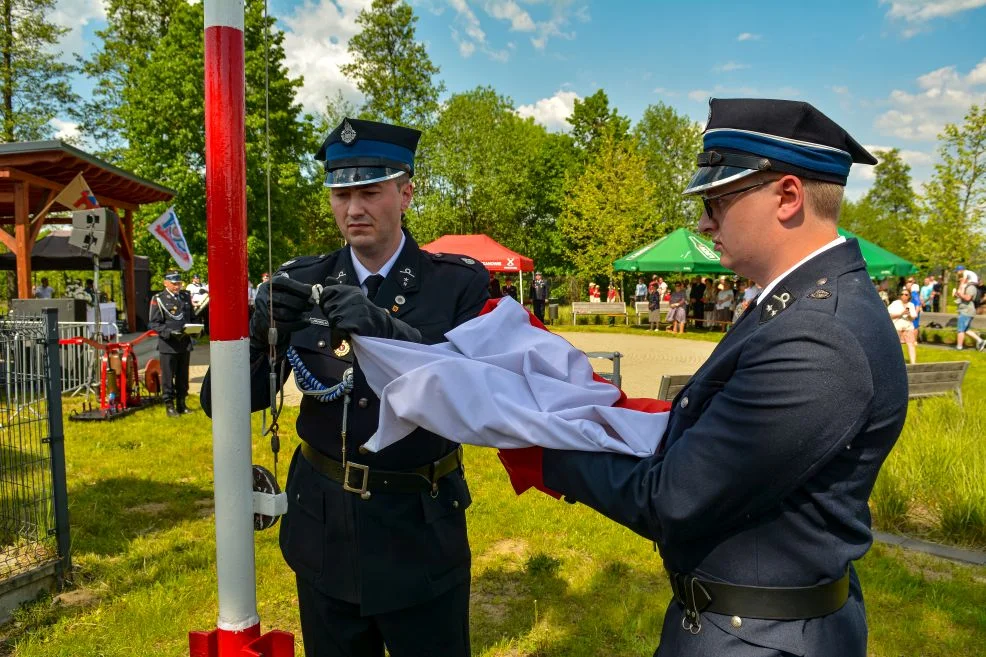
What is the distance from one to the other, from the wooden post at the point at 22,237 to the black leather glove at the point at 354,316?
44.8 ft

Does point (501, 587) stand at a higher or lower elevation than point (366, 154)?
lower

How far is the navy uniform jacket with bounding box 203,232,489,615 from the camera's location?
2223 mm

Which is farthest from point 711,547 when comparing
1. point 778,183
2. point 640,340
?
point 640,340

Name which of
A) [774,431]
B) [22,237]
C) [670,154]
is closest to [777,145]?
[774,431]

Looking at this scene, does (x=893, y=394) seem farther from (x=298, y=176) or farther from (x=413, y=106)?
(x=413, y=106)

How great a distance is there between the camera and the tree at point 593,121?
4209cm

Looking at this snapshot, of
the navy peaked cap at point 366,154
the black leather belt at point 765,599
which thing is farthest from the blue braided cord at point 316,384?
the black leather belt at point 765,599

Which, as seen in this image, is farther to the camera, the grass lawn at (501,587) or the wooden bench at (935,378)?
the wooden bench at (935,378)

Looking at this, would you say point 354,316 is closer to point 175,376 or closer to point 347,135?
point 347,135

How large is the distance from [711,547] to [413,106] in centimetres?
3860

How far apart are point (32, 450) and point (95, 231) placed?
1.76m

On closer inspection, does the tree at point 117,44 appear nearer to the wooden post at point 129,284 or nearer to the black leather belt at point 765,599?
the wooden post at point 129,284

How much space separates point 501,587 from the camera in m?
4.52

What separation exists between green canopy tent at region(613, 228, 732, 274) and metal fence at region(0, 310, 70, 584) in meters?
17.7
